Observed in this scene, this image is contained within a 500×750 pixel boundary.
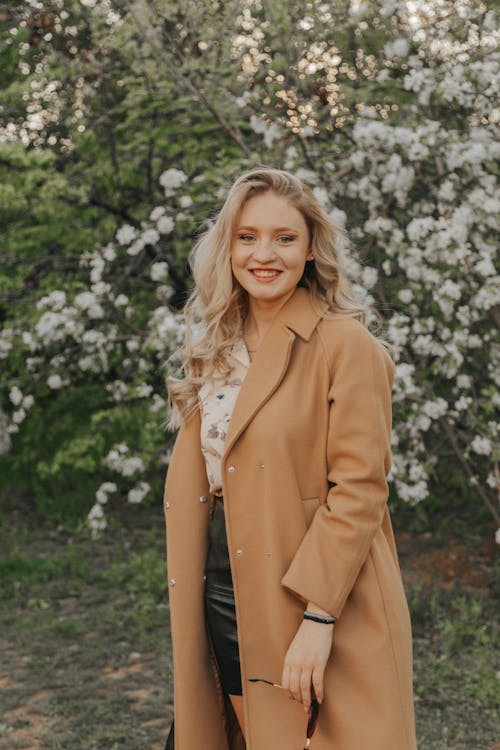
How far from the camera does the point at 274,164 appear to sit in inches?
220

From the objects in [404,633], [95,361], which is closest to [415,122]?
[95,361]

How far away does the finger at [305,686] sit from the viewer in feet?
6.51

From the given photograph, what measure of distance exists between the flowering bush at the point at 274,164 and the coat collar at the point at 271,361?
264cm

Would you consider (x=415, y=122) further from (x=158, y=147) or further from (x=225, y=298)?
(x=225, y=298)

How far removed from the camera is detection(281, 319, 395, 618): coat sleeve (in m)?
1.99

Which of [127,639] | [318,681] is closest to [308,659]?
[318,681]

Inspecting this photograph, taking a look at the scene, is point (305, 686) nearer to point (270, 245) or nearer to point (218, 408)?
point (218, 408)

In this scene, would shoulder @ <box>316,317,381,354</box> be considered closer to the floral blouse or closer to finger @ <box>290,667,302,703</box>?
the floral blouse

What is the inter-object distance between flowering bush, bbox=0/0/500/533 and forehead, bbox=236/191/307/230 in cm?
260

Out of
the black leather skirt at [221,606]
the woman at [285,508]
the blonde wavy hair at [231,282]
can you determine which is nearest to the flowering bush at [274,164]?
the blonde wavy hair at [231,282]

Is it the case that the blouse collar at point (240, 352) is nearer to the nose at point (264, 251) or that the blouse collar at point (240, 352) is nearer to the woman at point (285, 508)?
the woman at point (285, 508)

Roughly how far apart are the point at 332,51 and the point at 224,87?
0.75 m

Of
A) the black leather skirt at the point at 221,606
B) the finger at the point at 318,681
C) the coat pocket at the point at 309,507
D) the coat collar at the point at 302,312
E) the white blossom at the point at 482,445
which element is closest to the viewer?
the finger at the point at 318,681

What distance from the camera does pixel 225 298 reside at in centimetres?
242
